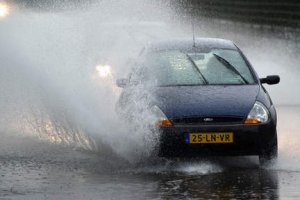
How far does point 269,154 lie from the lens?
37.3 ft

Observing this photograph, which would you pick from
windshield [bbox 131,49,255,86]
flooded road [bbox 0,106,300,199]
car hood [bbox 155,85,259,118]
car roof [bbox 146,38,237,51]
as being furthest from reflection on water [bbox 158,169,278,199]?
car roof [bbox 146,38,237,51]

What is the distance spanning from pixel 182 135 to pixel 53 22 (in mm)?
A: 7075

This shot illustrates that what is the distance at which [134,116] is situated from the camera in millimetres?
11727

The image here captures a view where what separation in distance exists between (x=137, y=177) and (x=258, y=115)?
5.14ft

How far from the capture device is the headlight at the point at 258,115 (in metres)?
11.3

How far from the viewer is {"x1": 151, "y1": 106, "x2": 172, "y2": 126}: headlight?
11211 millimetres

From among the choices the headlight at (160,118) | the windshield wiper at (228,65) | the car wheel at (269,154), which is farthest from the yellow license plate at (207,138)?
the windshield wiper at (228,65)

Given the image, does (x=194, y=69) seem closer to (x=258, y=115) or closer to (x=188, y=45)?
(x=188, y=45)

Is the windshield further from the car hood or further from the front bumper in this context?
the front bumper

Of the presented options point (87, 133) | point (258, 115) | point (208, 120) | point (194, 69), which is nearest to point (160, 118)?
point (208, 120)

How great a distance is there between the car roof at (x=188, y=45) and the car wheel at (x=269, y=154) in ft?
7.19

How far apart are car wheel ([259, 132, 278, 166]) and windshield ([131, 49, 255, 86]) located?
1189 mm

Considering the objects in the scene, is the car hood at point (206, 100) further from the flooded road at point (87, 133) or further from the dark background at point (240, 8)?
the dark background at point (240, 8)

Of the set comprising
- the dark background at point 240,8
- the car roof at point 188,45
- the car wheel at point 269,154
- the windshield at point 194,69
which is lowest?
the car wheel at point 269,154
